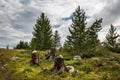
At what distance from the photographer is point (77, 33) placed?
46.3 meters

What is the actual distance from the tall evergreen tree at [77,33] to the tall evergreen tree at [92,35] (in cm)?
163

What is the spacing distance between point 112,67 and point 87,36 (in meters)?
24.8

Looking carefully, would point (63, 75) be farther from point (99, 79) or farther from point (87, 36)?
point (87, 36)

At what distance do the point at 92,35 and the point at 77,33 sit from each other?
4.17 m

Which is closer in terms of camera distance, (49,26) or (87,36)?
(87,36)

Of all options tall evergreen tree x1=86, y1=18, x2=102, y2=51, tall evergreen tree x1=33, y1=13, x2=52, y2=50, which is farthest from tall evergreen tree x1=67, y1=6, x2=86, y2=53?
tall evergreen tree x1=33, y1=13, x2=52, y2=50

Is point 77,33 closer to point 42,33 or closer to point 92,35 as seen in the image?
point 92,35

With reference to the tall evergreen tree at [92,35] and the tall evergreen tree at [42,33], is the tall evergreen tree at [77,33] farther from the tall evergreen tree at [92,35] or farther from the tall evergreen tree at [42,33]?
the tall evergreen tree at [42,33]

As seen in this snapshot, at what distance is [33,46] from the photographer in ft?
161

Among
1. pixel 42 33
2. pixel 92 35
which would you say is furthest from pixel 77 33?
pixel 42 33

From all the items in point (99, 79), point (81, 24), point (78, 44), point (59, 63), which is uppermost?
point (81, 24)

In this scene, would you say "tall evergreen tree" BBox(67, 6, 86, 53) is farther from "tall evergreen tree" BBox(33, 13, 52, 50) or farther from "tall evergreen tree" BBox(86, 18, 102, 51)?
"tall evergreen tree" BBox(33, 13, 52, 50)

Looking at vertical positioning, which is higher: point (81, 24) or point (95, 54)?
point (81, 24)

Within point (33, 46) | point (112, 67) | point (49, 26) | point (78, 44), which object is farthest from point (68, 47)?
point (112, 67)
